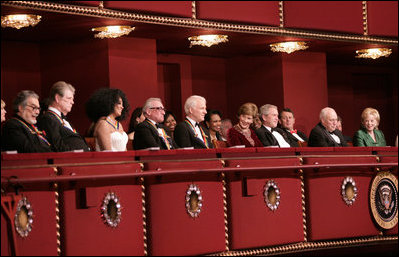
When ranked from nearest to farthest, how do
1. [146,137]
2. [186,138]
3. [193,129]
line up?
1. [146,137]
2. [186,138]
3. [193,129]

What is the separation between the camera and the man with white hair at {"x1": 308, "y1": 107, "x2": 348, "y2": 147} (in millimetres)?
9023

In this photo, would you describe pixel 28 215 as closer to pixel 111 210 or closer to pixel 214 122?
pixel 111 210

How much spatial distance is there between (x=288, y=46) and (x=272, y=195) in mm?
3536

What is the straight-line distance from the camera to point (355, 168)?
27.8 feet

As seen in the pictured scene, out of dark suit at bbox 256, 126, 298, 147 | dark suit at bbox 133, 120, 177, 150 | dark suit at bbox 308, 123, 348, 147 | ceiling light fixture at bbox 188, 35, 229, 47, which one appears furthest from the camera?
ceiling light fixture at bbox 188, 35, 229, 47

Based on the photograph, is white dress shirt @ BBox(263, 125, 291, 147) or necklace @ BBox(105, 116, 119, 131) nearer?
necklace @ BBox(105, 116, 119, 131)

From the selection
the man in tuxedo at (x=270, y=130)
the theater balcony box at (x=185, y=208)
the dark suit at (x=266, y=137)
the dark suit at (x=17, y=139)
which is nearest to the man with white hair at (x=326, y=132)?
the man in tuxedo at (x=270, y=130)

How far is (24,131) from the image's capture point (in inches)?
259

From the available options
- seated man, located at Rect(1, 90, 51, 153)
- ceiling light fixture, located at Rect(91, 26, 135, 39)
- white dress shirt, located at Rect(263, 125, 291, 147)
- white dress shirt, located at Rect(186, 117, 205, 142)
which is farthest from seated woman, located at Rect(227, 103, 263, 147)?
seated man, located at Rect(1, 90, 51, 153)

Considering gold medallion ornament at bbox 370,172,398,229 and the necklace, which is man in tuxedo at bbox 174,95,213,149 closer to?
the necklace

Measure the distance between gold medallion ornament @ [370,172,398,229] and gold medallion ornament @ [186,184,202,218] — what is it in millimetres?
2246

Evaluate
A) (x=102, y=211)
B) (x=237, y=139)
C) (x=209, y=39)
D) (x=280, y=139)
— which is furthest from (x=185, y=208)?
(x=209, y=39)

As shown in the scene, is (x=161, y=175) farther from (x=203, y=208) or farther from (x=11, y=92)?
(x=11, y=92)

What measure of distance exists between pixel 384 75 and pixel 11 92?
23.0 ft
